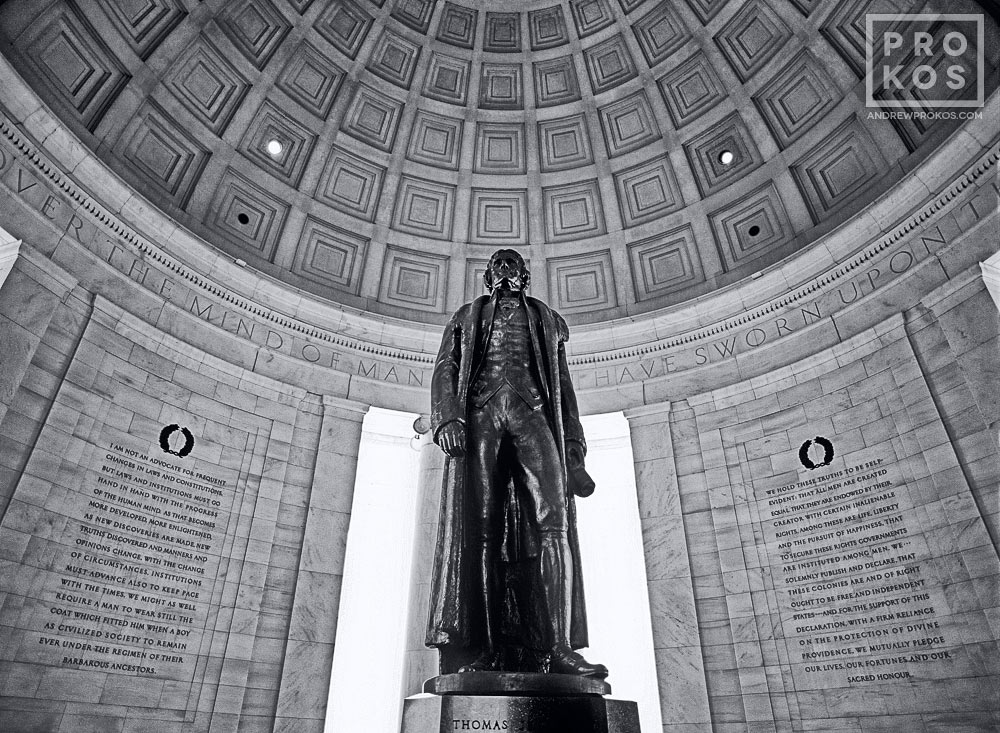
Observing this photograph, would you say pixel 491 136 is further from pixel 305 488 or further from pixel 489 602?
pixel 489 602

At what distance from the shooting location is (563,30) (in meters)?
13.1

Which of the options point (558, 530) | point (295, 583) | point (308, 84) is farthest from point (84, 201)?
point (558, 530)

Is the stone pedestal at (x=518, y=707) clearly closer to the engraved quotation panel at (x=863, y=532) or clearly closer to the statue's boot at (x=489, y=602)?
the statue's boot at (x=489, y=602)

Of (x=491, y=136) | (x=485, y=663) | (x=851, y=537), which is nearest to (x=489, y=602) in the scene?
(x=485, y=663)

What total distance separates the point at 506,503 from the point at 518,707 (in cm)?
147

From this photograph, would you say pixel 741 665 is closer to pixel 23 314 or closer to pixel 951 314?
pixel 951 314

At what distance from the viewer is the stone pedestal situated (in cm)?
317

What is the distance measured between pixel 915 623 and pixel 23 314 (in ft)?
39.1

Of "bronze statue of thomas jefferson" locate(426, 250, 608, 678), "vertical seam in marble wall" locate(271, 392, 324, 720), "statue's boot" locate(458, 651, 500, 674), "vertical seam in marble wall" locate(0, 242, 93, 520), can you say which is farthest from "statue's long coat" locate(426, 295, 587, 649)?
"vertical seam in marble wall" locate(0, 242, 93, 520)

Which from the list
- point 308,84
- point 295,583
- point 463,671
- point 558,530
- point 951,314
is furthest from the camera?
point 308,84

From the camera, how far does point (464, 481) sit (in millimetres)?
4340

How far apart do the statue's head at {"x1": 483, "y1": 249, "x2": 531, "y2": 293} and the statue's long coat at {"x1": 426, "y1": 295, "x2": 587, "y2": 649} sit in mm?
160

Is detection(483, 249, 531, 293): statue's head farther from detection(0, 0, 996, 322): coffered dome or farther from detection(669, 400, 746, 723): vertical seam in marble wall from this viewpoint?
detection(0, 0, 996, 322): coffered dome

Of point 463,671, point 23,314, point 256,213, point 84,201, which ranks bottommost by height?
point 463,671
